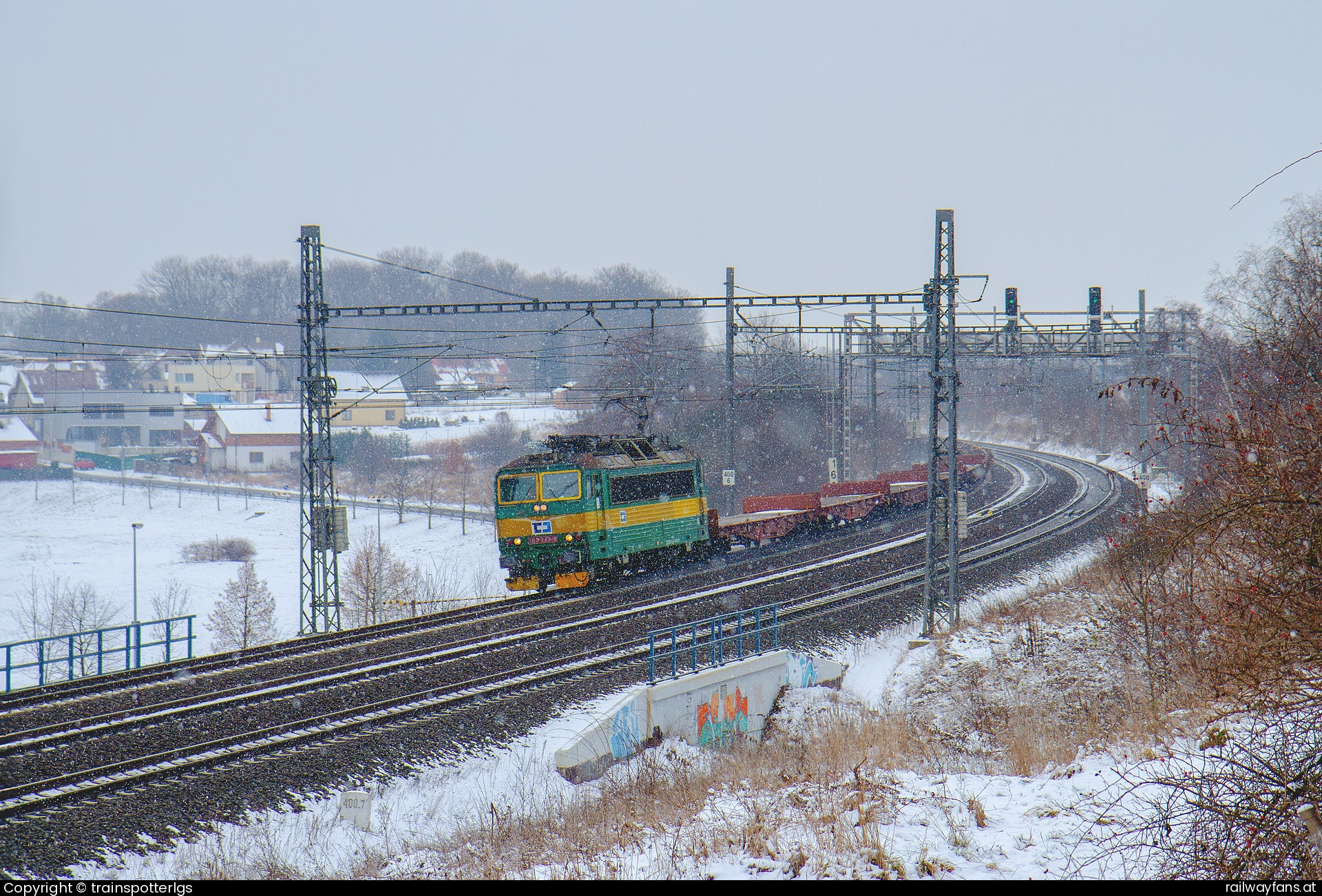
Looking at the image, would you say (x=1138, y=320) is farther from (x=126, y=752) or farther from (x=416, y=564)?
(x=126, y=752)

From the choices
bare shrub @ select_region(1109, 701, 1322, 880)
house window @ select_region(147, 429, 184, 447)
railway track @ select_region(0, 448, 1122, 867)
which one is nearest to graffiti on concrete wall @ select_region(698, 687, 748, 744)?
railway track @ select_region(0, 448, 1122, 867)

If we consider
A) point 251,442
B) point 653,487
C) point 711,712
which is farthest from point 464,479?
point 711,712

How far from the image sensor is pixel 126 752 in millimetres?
10414

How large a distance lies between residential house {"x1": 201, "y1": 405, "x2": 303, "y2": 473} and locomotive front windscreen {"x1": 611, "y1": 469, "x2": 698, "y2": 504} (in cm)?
5793

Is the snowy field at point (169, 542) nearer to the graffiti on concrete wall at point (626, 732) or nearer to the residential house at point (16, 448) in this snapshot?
→ the residential house at point (16, 448)

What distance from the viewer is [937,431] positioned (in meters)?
17.7

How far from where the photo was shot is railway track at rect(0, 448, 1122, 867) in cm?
1004

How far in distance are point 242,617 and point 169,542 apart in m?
20.0

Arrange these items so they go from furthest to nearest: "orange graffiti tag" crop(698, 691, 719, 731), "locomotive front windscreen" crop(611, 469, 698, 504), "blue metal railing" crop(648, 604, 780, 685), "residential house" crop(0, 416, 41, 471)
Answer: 1. "residential house" crop(0, 416, 41, 471)
2. "locomotive front windscreen" crop(611, 469, 698, 504)
3. "orange graffiti tag" crop(698, 691, 719, 731)
4. "blue metal railing" crop(648, 604, 780, 685)

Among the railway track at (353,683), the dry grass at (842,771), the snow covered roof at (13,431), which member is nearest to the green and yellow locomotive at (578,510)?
the railway track at (353,683)

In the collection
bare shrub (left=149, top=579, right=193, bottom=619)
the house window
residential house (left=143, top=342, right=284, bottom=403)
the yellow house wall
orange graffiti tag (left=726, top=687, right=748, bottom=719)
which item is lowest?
bare shrub (left=149, top=579, right=193, bottom=619)

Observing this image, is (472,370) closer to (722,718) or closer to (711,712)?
(722,718)

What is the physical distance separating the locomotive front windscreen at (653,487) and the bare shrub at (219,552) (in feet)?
114

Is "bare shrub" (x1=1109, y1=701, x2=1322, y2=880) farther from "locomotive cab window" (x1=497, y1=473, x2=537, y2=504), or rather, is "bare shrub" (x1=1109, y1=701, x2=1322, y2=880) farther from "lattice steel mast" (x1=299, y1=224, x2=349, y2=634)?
"lattice steel mast" (x1=299, y1=224, x2=349, y2=634)
